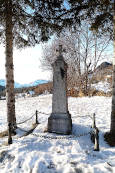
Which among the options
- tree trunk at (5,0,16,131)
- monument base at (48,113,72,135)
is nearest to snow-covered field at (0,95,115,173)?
monument base at (48,113,72,135)

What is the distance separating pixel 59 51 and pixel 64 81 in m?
1.32

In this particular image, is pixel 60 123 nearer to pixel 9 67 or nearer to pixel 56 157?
pixel 56 157

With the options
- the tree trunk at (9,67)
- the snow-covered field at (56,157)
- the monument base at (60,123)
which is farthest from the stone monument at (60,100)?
the tree trunk at (9,67)

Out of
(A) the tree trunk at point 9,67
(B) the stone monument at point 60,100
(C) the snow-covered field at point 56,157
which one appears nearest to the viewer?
(C) the snow-covered field at point 56,157

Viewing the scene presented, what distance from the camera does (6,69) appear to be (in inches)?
232

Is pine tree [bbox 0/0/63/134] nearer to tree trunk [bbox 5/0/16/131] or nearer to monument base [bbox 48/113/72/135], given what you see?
tree trunk [bbox 5/0/16/131]

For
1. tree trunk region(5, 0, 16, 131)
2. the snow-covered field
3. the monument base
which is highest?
tree trunk region(5, 0, 16, 131)

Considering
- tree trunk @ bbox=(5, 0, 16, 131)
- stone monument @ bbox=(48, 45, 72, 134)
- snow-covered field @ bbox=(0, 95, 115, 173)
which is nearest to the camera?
snow-covered field @ bbox=(0, 95, 115, 173)

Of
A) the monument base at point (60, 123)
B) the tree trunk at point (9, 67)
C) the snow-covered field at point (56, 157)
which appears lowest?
the snow-covered field at point (56, 157)

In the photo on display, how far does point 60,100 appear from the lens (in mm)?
5410

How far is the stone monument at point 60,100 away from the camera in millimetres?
5352

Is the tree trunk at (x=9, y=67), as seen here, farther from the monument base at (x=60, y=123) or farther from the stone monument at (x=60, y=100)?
the stone monument at (x=60, y=100)

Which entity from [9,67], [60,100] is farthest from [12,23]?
[60,100]

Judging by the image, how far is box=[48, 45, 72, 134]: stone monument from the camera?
535cm
